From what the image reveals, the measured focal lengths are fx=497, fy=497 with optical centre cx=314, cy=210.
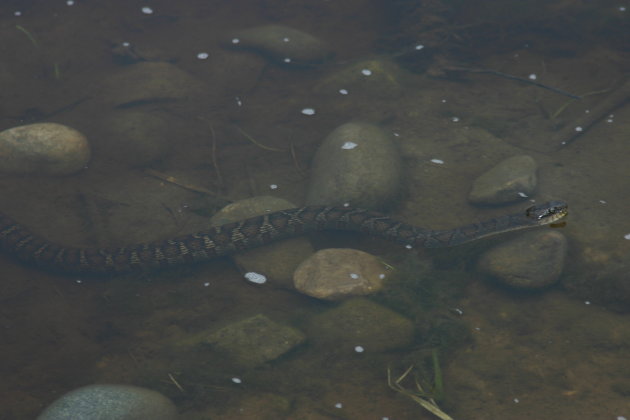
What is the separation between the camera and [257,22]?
1145 cm

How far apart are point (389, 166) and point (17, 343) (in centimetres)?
514

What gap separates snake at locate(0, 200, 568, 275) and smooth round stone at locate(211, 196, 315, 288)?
135 millimetres

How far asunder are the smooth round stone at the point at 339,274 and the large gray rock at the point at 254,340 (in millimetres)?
622

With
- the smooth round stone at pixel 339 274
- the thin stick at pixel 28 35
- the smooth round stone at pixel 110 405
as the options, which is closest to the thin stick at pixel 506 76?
the smooth round stone at pixel 339 274

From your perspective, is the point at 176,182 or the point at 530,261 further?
the point at 176,182

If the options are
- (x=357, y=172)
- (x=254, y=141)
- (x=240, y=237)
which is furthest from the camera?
(x=254, y=141)

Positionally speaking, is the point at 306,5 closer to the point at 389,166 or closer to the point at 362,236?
the point at 389,166

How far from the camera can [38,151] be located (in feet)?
24.6

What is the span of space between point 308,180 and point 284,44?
389 centimetres

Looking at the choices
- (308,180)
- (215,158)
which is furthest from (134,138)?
(308,180)

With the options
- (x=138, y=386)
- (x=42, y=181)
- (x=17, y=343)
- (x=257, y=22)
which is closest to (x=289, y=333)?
(x=138, y=386)

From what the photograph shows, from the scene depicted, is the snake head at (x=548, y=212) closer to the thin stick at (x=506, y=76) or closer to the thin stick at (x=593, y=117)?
the thin stick at (x=593, y=117)

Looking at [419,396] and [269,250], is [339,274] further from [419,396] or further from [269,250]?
[419,396]

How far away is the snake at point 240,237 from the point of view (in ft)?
20.8
